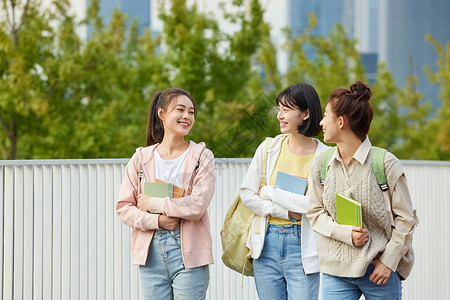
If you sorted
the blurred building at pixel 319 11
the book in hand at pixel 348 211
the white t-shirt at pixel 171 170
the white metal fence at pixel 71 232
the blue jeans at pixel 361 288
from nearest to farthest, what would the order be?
1. the book in hand at pixel 348 211
2. the blue jeans at pixel 361 288
3. the white t-shirt at pixel 171 170
4. the white metal fence at pixel 71 232
5. the blurred building at pixel 319 11

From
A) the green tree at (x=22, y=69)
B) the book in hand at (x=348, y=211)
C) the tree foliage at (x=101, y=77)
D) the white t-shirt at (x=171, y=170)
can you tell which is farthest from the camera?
the tree foliage at (x=101, y=77)

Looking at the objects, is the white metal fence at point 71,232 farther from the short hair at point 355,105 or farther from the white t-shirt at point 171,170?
the short hair at point 355,105

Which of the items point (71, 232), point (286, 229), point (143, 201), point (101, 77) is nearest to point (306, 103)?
point (286, 229)

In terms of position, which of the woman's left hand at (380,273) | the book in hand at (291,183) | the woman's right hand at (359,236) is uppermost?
the book in hand at (291,183)

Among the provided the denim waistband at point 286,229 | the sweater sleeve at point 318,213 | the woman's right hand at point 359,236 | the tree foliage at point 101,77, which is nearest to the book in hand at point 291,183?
the denim waistband at point 286,229

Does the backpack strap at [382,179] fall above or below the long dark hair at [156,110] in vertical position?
below

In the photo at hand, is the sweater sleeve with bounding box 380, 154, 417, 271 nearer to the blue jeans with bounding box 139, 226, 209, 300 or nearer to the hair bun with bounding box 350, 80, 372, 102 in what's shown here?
the hair bun with bounding box 350, 80, 372, 102

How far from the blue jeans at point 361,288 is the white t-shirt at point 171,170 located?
0.99 m

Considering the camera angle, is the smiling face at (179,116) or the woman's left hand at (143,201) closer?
the woman's left hand at (143,201)

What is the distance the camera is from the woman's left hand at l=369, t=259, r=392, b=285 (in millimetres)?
3165

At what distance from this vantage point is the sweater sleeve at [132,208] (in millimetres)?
3559

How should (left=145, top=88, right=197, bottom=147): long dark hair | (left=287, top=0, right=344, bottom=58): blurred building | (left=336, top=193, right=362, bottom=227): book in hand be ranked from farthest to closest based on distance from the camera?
1. (left=287, top=0, right=344, bottom=58): blurred building
2. (left=145, top=88, right=197, bottom=147): long dark hair
3. (left=336, top=193, right=362, bottom=227): book in hand

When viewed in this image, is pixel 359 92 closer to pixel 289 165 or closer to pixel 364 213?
pixel 364 213

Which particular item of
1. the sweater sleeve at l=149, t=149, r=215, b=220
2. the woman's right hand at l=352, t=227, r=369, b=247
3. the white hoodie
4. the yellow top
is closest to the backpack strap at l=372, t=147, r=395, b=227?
the woman's right hand at l=352, t=227, r=369, b=247
